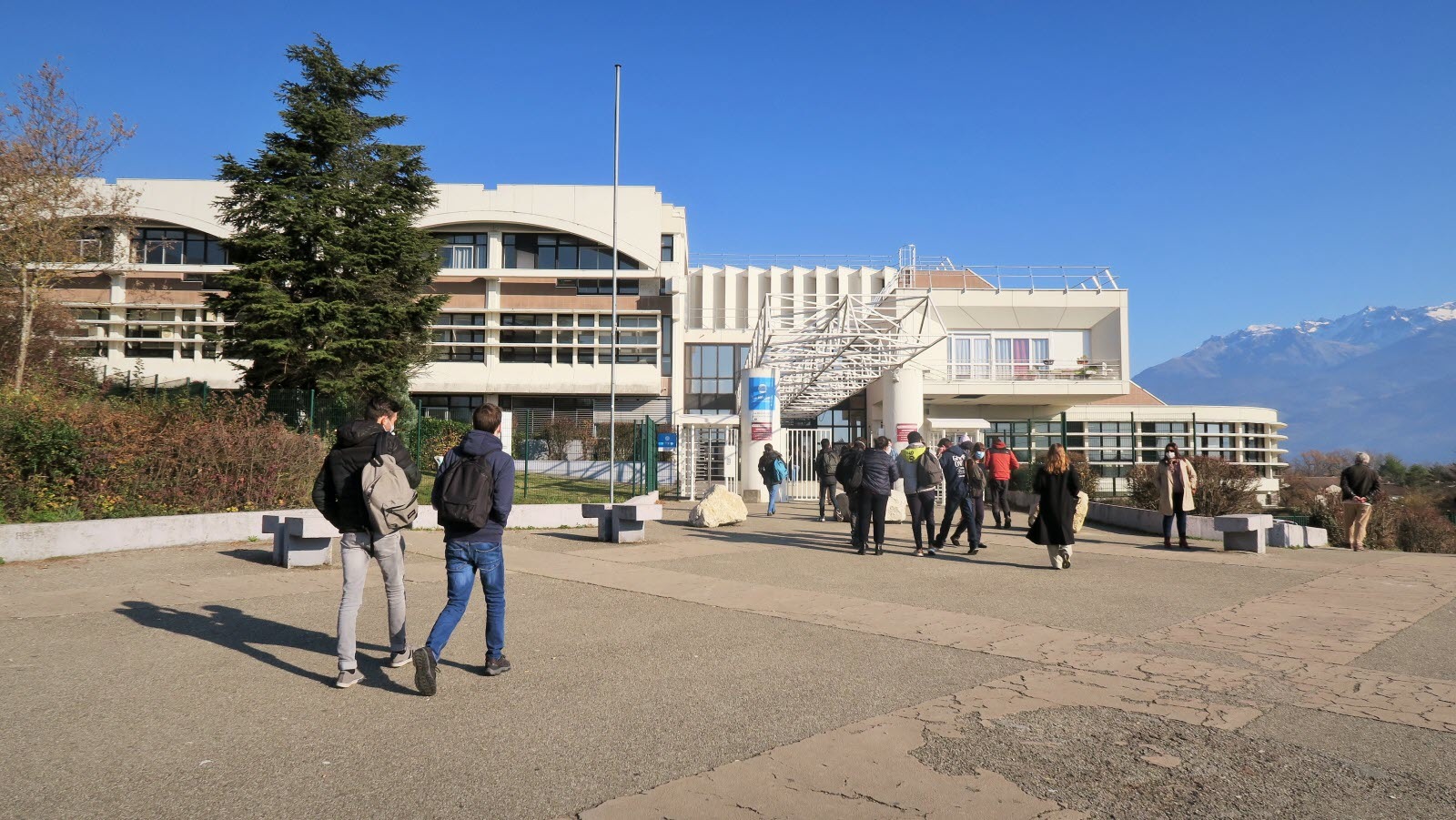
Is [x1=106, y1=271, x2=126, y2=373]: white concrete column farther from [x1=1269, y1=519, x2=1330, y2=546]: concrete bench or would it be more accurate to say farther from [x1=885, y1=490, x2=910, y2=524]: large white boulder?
[x1=1269, y1=519, x2=1330, y2=546]: concrete bench

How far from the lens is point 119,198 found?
19.8 m

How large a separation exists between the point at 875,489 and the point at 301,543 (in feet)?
24.7

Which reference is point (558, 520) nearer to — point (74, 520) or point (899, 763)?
point (74, 520)

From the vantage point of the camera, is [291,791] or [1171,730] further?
[1171,730]

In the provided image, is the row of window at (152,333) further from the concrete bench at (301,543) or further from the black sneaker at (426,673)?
the black sneaker at (426,673)

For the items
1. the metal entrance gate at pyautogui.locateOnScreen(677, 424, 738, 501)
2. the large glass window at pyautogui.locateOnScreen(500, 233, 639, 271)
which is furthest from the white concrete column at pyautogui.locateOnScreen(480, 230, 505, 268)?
the metal entrance gate at pyautogui.locateOnScreen(677, 424, 738, 501)

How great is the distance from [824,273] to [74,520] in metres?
48.0

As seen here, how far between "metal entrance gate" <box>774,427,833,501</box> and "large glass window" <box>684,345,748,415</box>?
24.7 metres

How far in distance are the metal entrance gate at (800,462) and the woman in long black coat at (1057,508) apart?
15.3m

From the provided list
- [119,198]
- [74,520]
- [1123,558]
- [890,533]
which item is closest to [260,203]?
[119,198]

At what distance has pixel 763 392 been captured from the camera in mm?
26531

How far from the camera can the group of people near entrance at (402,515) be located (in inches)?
225

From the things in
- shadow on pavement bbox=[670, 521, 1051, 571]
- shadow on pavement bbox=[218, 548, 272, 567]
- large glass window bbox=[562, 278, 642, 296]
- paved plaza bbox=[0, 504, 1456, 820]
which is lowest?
shadow on pavement bbox=[670, 521, 1051, 571]

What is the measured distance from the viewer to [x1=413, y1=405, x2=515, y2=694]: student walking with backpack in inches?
224
